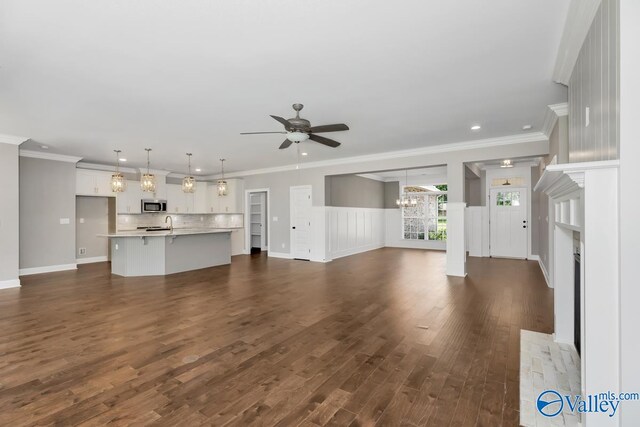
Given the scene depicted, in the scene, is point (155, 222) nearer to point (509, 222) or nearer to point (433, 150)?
point (433, 150)

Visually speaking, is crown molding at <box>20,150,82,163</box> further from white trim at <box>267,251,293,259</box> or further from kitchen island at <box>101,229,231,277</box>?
white trim at <box>267,251,293,259</box>

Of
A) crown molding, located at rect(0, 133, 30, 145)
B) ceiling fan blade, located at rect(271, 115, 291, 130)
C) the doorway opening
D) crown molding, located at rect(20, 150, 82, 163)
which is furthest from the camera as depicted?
the doorway opening

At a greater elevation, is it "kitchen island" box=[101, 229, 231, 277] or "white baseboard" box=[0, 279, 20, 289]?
"kitchen island" box=[101, 229, 231, 277]

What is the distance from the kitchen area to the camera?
640cm

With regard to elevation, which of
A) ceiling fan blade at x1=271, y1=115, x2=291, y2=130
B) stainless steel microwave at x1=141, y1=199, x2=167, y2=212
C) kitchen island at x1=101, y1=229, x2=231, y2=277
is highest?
ceiling fan blade at x1=271, y1=115, x2=291, y2=130

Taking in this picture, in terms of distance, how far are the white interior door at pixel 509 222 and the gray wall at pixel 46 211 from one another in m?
10.9

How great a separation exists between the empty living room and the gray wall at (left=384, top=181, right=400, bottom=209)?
4847 millimetres

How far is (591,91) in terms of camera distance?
7.11 feet

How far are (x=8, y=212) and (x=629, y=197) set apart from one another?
8.13 meters

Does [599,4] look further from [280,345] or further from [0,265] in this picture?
[0,265]

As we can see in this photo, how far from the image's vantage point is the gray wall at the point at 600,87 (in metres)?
1.64

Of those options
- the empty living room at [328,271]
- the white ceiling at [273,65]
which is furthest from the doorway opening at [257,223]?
the white ceiling at [273,65]

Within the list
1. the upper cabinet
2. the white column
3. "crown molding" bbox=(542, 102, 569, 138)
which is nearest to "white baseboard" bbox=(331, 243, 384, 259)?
"crown molding" bbox=(542, 102, 569, 138)

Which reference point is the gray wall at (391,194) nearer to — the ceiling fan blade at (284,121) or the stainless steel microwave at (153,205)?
the stainless steel microwave at (153,205)
